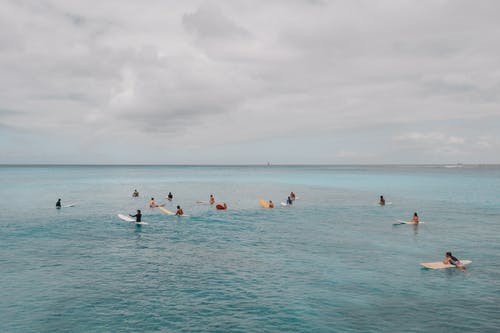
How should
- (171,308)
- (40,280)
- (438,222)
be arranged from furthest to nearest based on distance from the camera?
(438,222), (40,280), (171,308)

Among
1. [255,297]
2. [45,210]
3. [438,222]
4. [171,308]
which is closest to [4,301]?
[171,308]

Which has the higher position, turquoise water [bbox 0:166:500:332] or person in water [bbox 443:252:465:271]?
person in water [bbox 443:252:465:271]

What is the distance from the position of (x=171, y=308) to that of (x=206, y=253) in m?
13.3

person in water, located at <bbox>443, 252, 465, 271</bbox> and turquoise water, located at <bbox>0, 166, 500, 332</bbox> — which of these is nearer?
turquoise water, located at <bbox>0, 166, 500, 332</bbox>

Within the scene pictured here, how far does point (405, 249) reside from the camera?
37469 mm

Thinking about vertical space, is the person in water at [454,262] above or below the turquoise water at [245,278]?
above

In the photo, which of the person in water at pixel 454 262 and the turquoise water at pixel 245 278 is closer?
the turquoise water at pixel 245 278

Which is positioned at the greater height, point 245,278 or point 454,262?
point 454,262

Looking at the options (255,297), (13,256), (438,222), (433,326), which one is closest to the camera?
(433,326)

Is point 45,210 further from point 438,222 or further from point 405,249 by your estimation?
point 438,222

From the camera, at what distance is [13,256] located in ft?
111

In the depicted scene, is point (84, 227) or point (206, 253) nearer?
point (206, 253)

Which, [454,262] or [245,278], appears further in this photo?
[454,262]

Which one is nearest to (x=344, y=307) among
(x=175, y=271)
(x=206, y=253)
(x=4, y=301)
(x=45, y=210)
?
(x=175, y=271)
